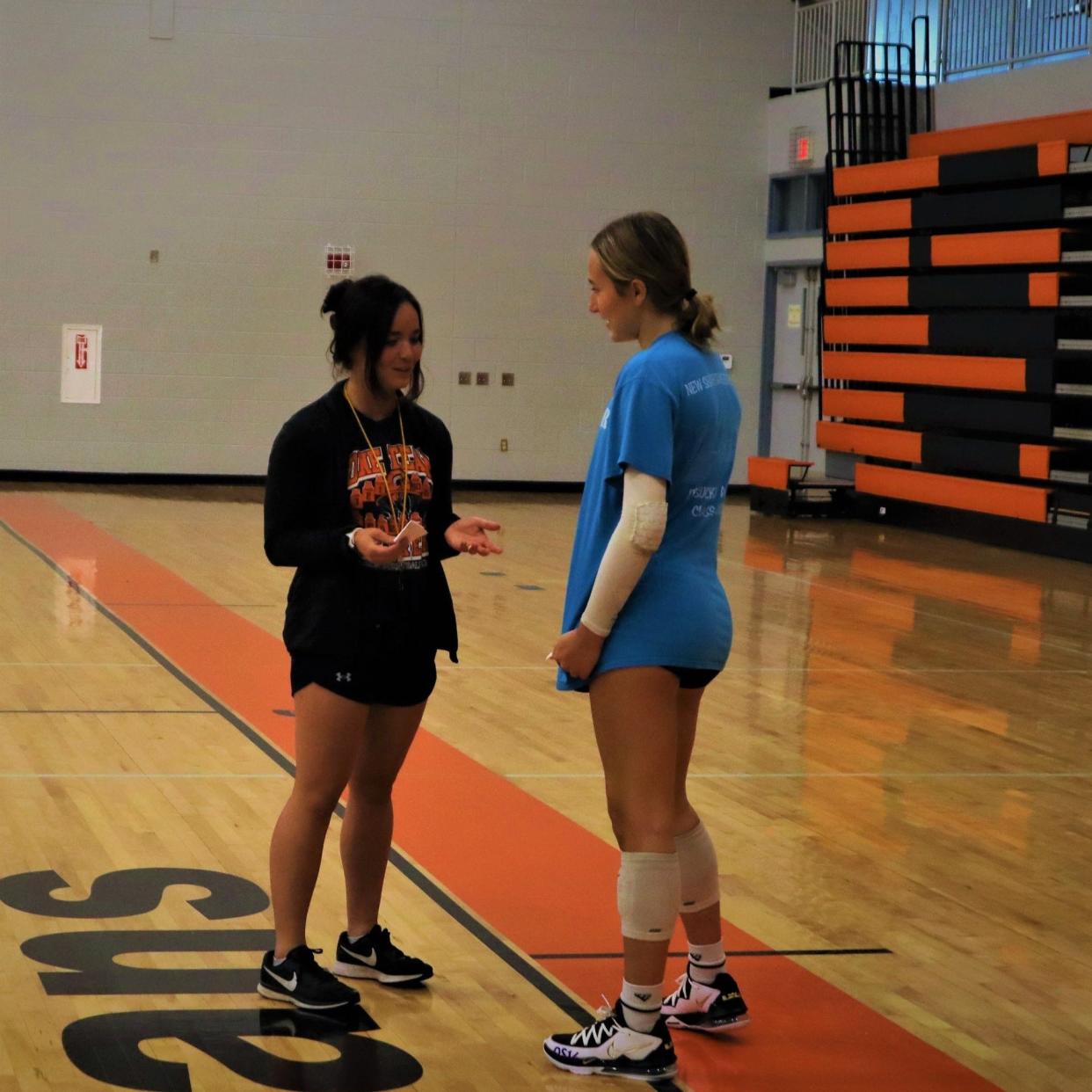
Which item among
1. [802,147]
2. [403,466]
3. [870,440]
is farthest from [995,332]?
[403,466]

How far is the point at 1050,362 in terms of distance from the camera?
11883mm

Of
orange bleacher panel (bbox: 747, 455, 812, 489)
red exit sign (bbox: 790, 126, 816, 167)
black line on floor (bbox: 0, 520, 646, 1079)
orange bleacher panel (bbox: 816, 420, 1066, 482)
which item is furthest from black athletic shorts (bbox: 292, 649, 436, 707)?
red exit sign (bbox: 790, 126, 816, 167)

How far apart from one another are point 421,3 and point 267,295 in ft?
9.78

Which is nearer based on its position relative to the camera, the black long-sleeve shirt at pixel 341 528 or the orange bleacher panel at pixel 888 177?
the black long-sleeve shirt at pixel 341 528

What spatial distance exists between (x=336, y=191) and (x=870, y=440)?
528 cm

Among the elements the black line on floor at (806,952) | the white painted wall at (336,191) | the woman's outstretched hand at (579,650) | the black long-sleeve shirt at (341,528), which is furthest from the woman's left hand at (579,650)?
the white painted wall at (336,191)

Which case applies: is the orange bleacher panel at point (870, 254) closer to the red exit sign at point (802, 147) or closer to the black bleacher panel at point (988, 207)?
the black bleacher panel at point (988, 207)

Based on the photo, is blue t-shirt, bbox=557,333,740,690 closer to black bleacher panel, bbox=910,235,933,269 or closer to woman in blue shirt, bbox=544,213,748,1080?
woman in blue shirt, bbox=544,213,748,1080

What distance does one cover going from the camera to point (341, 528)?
303 cm

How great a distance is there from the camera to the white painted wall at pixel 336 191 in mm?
14812

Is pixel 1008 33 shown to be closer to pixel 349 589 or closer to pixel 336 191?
pixel 336 191

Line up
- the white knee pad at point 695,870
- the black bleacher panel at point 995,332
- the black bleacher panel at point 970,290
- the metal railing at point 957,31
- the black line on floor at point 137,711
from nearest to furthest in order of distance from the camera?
Answer: the white knee pad at point 695,870 < the black line on floor at point 137,711 < the black bleacher panel at point 995,332 < the black bleacher panel at point 970,290 < the metal railing at point 957,31

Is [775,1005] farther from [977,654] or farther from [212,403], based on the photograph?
[212,403]

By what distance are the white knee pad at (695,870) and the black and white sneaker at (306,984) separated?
2.07 feet
